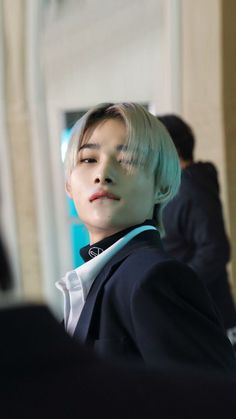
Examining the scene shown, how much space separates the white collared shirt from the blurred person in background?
55.8 inches

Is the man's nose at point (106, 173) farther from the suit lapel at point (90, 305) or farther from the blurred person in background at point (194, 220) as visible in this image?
the blurred person in background at point (194, 220)

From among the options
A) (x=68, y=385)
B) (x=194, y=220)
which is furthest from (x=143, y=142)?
(x=194, y=220)

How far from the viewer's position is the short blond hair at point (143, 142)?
1318 mm

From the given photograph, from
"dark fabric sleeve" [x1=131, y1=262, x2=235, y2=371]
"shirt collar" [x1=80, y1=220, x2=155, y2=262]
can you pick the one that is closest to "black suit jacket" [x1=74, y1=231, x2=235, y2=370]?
"dark fabric sleeve" [x1=131, y1=262, x2=235, y2=371]

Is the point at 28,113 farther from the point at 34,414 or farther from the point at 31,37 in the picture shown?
the point at 34,414

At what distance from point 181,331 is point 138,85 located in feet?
15.6

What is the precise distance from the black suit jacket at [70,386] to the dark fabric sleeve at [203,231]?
2.19m

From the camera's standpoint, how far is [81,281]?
1.25 meters

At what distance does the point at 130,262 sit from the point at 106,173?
22cm

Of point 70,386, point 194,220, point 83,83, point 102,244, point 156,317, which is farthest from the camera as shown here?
point 83,83

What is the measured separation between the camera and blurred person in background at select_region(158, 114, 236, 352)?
8.87 ft

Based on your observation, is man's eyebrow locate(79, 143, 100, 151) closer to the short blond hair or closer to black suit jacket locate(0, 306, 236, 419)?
the short blond hair

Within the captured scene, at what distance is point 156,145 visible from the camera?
1.33 meters

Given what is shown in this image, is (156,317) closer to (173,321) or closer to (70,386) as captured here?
(173,321)
